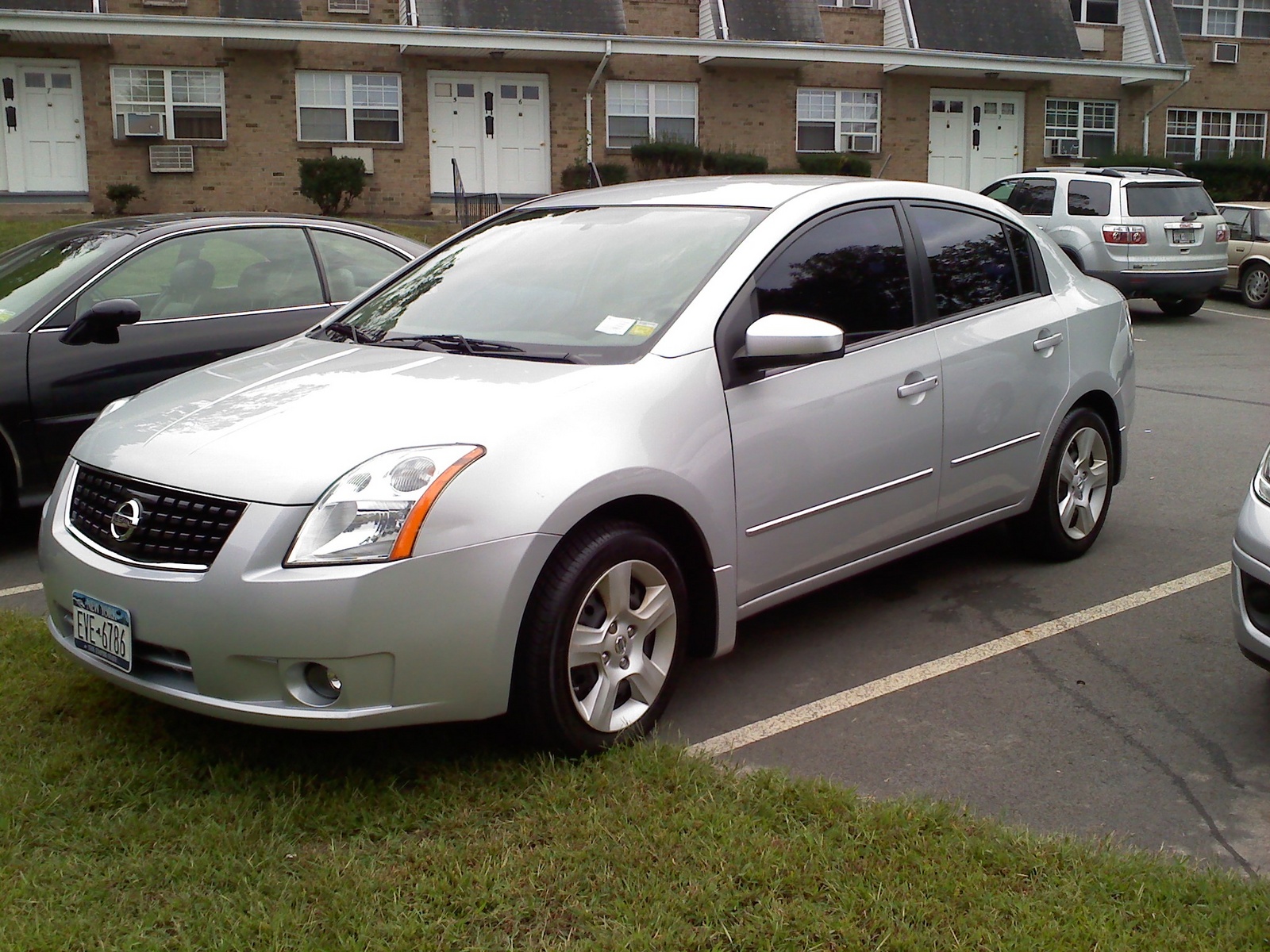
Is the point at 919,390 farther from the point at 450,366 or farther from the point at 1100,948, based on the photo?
the point at 1100,948

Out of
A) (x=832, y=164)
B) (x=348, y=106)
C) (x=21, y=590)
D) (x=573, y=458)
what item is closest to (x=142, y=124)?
(x=348, y=106)

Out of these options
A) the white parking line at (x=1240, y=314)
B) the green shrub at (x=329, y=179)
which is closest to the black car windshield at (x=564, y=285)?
the white parking line at (x=1240, y=314)

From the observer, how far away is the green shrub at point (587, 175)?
25734 mm

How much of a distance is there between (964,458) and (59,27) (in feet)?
72.5

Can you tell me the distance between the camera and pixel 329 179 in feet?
77.0

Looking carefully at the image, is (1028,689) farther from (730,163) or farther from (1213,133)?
(1213,133)

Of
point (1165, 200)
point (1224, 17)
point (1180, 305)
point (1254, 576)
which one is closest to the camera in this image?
point (1254, 576)

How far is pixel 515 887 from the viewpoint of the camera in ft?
10.1

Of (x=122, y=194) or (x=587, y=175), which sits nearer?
(x=122, y=194)

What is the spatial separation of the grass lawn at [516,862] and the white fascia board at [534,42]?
21839 millimetres

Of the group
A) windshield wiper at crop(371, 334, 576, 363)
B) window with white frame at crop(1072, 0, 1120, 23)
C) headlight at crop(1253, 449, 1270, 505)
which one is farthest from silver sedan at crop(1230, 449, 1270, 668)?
window with white frame at crop(1072, 0, 1120, 23)

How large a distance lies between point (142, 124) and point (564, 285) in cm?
2217

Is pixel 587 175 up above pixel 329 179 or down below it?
above

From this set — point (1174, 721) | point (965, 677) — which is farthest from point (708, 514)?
point (1174, 721)
